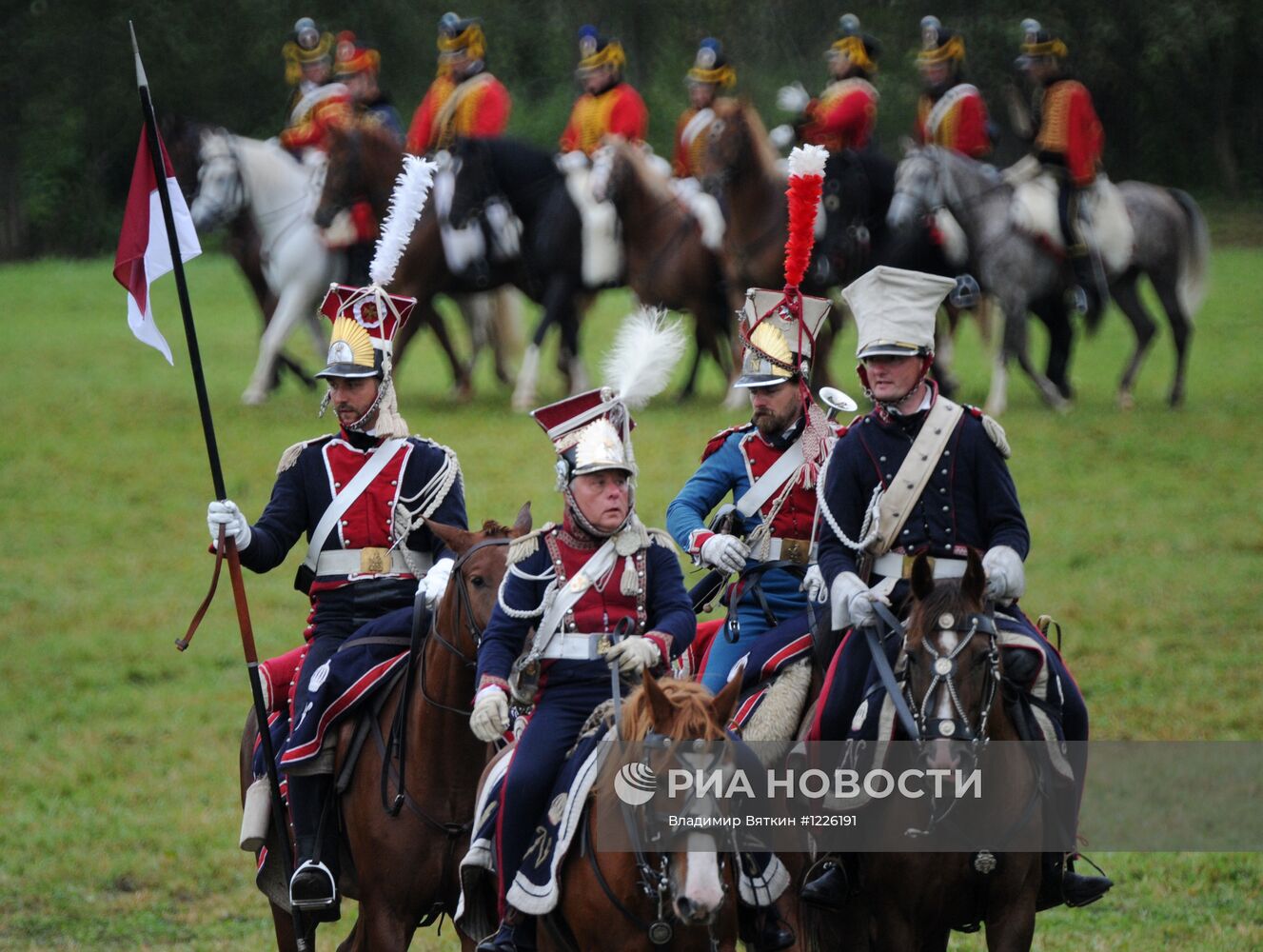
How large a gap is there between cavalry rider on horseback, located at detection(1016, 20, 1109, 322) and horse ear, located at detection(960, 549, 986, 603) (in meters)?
13.5

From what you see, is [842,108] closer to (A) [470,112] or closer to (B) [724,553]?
(A) [470,112]

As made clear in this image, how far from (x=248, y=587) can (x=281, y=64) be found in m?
21.8

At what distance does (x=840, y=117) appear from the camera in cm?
1981

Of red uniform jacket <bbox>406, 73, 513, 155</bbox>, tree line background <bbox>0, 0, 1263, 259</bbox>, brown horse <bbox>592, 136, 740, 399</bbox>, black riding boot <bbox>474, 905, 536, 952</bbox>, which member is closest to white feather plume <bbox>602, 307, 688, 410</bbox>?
black riding boot <bbox>474, 905, 536, 952</bbox>

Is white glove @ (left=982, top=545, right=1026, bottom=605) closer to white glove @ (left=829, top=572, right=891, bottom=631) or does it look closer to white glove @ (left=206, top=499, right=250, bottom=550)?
white glove @ (left=829, top=572, right=891, bottom=631)

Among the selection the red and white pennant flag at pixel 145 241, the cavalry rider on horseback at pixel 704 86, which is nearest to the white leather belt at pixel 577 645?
the red and white pennant flag at pixel 145 241

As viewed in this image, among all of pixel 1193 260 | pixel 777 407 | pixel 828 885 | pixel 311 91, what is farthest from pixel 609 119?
pixel 828 885

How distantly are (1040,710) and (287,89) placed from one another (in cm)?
3228

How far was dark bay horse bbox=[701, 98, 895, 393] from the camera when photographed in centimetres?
1905

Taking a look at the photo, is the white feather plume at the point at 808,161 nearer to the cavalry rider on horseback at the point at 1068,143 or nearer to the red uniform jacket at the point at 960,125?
the cavalry rider on horseback at the point at 1068,143

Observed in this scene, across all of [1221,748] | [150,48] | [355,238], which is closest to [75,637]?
[355,238]

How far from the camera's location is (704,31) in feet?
110

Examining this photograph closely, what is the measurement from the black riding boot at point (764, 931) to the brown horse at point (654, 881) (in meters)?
0.32

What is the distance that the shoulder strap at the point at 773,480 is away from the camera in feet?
26.4
